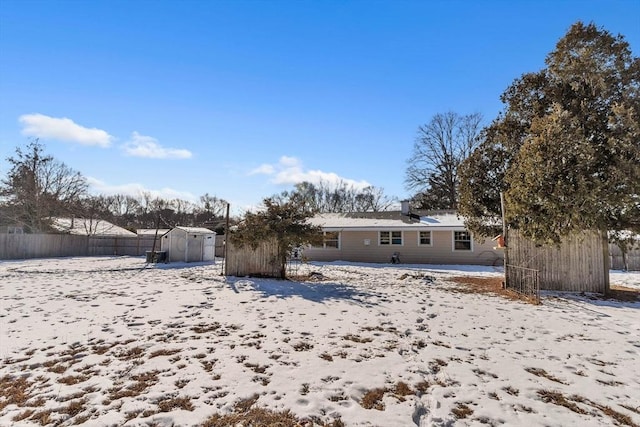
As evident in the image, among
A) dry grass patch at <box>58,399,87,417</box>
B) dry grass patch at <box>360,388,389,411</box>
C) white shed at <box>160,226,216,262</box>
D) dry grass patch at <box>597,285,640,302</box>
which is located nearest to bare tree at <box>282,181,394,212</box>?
white shed at <box>160,226,216,262</box>

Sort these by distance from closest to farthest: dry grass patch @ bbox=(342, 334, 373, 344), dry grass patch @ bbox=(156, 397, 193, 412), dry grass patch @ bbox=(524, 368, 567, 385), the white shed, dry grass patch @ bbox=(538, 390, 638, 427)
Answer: dry grass patch @ bbox=(538, 390, 638, 427)
dry grass patch @ bbox=(156, 397, 193, 412)
dry grass patch @ bbox=(524, 368, 567, 385)
dry grass patch @ bbox=(342, 334, 373, 344)
the white shed

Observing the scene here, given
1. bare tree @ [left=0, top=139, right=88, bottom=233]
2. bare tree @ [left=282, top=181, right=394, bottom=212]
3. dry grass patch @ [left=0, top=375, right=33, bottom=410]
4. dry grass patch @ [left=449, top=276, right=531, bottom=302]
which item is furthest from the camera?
bare tree @ [left=282, top=181, right=394, bottom=212]

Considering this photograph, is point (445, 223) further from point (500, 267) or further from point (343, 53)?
point (343, 53)

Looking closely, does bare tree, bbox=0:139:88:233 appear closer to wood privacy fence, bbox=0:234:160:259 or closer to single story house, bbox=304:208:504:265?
wood privacy fence, bbox=0:234:160:259

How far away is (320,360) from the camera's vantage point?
4.59 meters

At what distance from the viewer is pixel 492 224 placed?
1347 centimetres

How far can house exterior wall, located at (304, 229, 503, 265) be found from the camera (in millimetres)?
19109

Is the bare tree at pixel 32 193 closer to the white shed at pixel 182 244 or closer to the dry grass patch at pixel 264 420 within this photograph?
the white shed at pixel 182 244

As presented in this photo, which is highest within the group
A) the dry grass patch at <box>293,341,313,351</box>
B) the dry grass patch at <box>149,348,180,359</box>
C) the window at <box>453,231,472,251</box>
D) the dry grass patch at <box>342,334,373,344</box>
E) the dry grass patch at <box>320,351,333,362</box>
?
the window at <box>453,231,472,251</box>

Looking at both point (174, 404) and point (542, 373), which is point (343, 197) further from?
point (174, 404)

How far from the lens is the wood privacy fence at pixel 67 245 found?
2205 cm

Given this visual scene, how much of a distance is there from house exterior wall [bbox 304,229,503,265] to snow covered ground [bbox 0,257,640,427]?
1049 centimetres

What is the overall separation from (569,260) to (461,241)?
30.3 ft

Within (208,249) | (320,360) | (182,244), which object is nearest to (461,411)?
(320,360)
